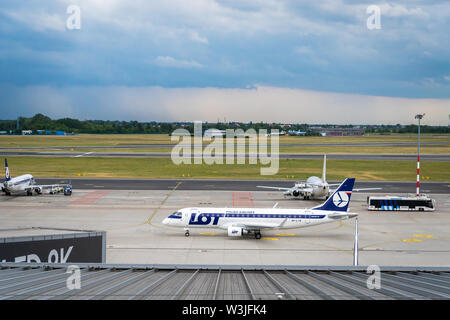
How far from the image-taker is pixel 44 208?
53406mm

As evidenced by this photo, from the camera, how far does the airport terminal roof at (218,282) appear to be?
1188cm

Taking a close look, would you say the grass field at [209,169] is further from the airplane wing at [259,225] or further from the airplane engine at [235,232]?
the airplane engine at [235,232]

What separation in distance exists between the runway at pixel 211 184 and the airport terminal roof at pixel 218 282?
174 ft

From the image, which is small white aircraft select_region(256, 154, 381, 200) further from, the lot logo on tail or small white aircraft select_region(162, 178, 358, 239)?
small white aircraft select_region(162, 178, 358, 239)

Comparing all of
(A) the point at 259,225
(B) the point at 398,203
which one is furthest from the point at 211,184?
(A) the point at 259,225

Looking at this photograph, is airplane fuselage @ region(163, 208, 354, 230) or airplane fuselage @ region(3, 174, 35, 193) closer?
airplane fuselage @ region(163, 208, 354, 230)

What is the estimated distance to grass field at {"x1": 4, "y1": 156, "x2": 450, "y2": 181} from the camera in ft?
284

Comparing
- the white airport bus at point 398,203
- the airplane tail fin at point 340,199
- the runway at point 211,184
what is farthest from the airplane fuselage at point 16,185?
the white airport bus at point 398,203

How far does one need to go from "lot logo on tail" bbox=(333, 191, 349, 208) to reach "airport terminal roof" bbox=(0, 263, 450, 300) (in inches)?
908

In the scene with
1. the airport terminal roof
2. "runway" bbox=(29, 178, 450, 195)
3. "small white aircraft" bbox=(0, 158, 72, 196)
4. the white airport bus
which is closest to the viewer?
the airport terminal roof

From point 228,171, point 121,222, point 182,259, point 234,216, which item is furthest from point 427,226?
point 228,171

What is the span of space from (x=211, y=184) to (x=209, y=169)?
2166cm

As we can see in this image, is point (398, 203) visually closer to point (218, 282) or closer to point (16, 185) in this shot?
point (218, 282)

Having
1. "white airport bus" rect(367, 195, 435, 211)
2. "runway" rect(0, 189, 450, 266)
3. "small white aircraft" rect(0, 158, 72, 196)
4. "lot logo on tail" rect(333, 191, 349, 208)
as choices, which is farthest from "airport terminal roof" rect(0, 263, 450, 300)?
"small white aircraft" rect(0, 158, 72, 196)
